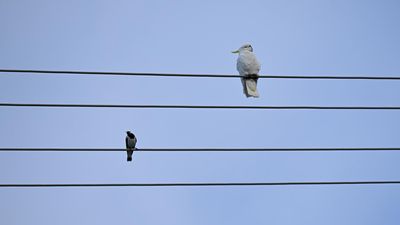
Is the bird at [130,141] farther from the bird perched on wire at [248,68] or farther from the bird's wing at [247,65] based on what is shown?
the bird's wing at [247,65]

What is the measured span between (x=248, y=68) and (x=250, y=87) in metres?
0.46

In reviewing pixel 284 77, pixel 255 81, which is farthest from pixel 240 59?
pixel 284 77

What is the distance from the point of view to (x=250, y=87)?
9734 mm

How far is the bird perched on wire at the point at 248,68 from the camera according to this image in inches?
381

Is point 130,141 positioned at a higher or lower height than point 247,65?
lower

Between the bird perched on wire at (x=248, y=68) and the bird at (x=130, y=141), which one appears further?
the bird at (x=130, y=141)

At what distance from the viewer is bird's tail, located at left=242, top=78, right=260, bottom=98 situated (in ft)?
31.6

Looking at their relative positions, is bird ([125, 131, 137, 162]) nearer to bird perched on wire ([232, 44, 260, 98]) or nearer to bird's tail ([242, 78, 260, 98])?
bird perched on wire ([232, 44, 260, 98])

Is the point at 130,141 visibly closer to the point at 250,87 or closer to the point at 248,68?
the point at 248,68

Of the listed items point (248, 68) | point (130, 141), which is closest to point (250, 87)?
point (248, 68)

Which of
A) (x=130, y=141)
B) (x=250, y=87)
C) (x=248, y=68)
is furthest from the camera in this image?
(x=130, y=141)

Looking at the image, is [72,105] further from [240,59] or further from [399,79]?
[240,59]

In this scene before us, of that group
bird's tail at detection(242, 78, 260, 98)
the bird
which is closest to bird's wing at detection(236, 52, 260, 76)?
bird's tail at detection(242, 78, 260, 98)

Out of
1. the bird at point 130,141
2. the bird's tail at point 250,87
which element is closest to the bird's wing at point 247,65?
the bird's tail at point 250,87
